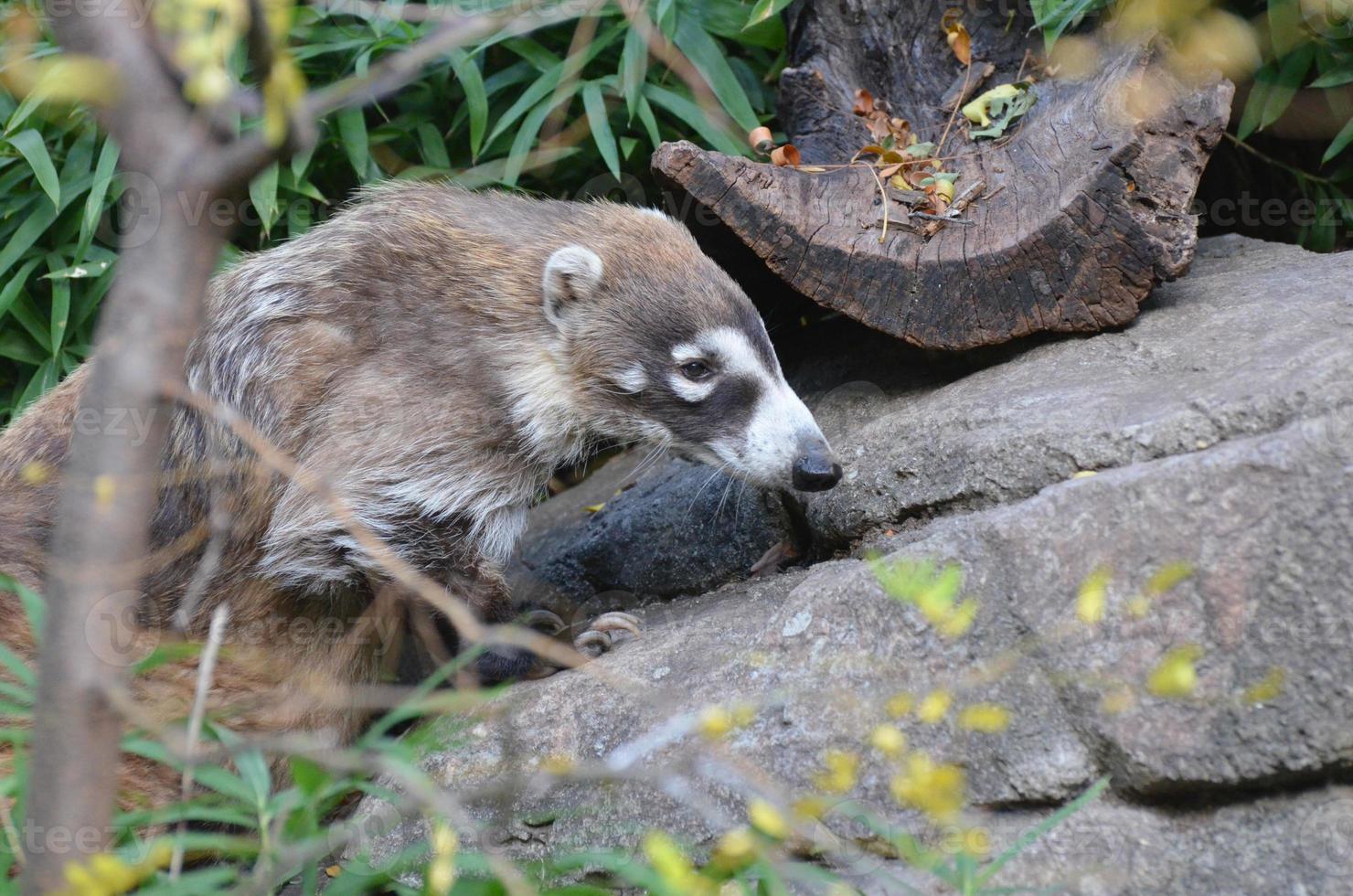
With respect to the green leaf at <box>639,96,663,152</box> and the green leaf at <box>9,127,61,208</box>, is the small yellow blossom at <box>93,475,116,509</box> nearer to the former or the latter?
the green leaf at <box>639,96,663,152</box>

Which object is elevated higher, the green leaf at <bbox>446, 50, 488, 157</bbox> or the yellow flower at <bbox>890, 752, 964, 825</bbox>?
the yellow flower at <bbox>890, 752, 964, 825</bbox>

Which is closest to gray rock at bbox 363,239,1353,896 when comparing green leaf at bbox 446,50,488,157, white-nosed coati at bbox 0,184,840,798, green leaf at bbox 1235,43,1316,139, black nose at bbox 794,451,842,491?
black nose at bbox 794,451,842,491

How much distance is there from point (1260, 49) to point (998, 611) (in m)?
2.99

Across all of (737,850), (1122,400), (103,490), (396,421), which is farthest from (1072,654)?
(396,421)

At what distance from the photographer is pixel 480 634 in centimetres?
153

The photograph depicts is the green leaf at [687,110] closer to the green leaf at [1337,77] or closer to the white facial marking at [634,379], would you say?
the white facial marking at [634,379]

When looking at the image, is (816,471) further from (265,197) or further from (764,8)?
(265,197)

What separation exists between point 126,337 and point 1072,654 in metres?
1.90

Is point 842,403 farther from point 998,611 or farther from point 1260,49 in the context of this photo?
point 1260,49

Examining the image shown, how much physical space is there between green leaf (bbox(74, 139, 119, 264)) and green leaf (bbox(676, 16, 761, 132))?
2366 millimetres

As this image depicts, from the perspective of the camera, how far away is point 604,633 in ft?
12.2

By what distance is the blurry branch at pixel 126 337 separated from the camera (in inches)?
58.7

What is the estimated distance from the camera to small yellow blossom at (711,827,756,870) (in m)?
1.64

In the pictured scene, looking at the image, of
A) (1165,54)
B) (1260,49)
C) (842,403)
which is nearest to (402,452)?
(842,403)
